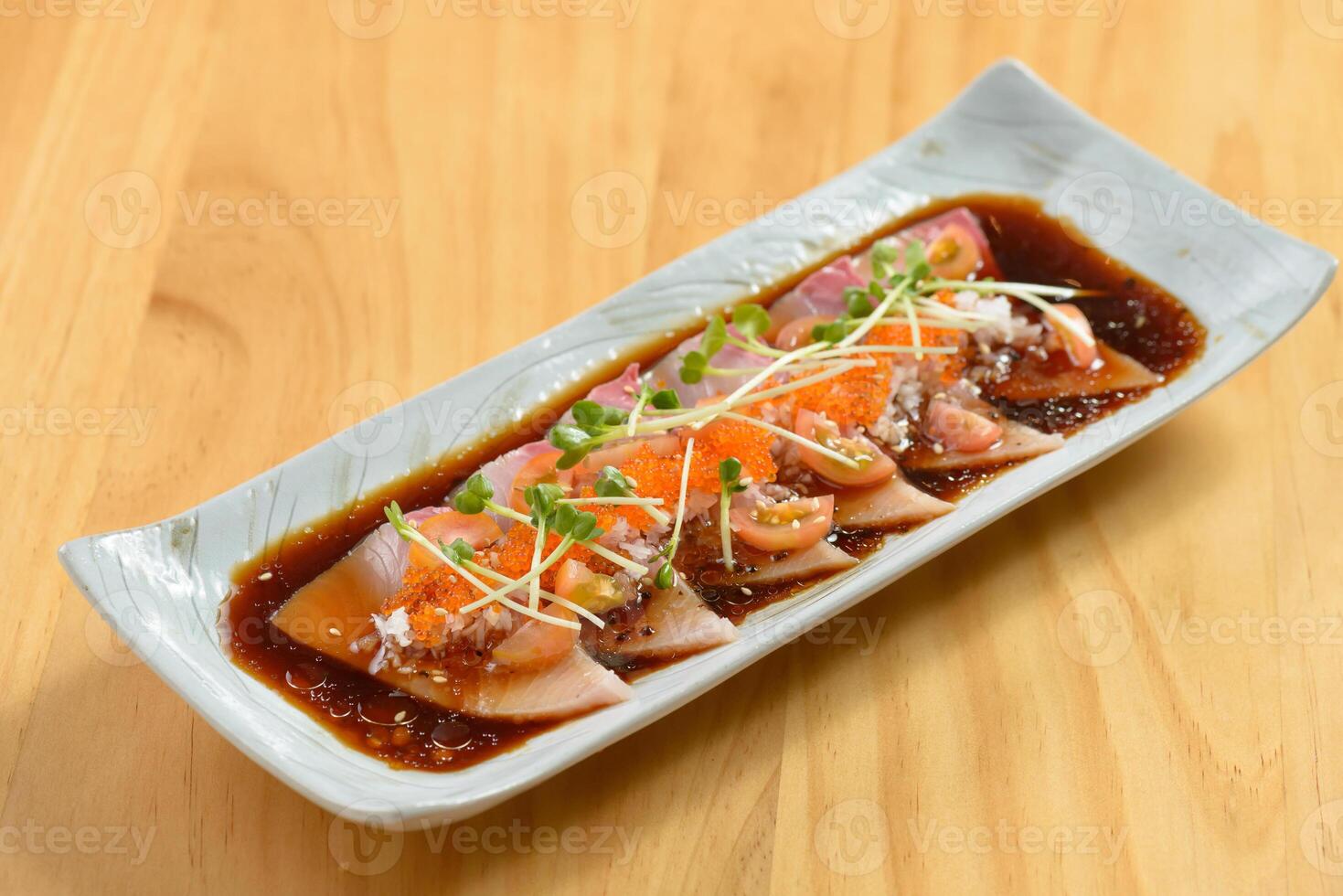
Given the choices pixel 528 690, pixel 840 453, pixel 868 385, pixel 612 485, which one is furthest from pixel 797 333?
pixel 528 690

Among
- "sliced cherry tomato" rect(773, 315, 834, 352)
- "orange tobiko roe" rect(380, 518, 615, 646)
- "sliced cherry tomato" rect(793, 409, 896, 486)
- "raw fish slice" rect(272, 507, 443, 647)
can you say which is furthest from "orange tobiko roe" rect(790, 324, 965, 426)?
"raw fish slice" rect(272, 507, 443, 647)

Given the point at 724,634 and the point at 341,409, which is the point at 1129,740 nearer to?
the point at 724,634

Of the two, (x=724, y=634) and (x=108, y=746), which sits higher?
(x=724, y=634)

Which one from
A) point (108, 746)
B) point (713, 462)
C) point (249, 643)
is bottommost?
point (108, 746)

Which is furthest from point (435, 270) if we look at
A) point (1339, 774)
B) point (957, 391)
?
point (1339, 774)

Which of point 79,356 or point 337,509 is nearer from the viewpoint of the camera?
point 337,509

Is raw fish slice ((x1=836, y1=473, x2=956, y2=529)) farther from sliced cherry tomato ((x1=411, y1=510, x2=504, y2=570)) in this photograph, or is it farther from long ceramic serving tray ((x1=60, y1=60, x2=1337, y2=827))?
sliced cherry tomato ((x1=411, y1=510, x2=504, y2=570))


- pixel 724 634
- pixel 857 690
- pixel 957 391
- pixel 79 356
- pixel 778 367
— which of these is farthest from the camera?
pixel 79 356

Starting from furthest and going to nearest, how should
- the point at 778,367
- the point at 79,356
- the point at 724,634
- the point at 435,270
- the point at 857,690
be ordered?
1. the point at 435,270
2. the point at 79,356
3. the point at 778,367
4. the point at 857,690
5. the point at 724,634
